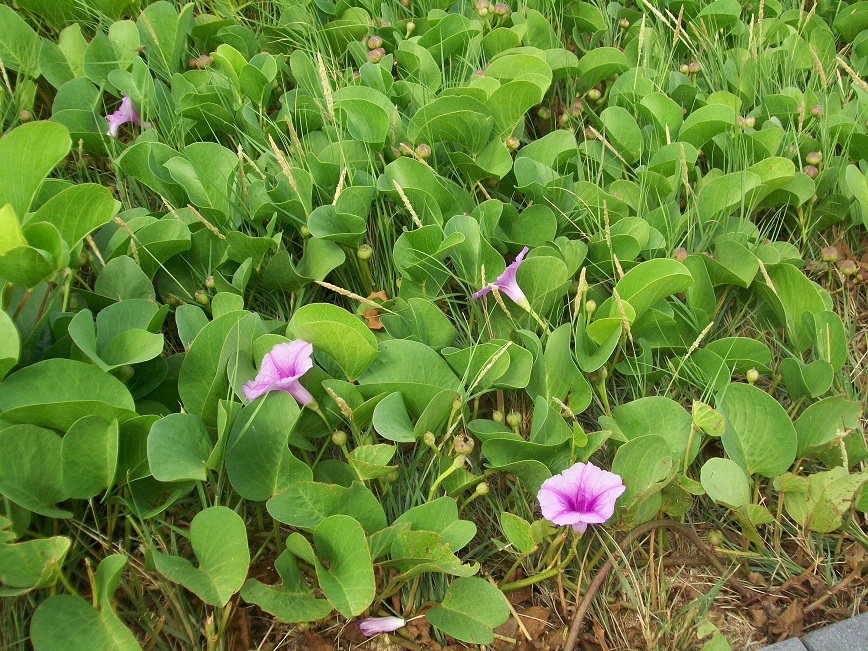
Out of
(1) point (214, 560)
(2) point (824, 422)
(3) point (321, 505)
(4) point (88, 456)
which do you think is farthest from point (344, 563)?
(2) point (824, 422)

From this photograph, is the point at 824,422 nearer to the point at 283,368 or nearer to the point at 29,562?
the point at 283,368

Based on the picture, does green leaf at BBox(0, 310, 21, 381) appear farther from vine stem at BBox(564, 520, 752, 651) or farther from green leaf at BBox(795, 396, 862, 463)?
green leaf at BBox(795, 396, 862, 463)

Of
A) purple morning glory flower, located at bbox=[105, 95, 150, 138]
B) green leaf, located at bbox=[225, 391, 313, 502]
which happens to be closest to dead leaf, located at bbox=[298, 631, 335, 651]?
green leaf, located at bbox=[225, 391, 313, 502]

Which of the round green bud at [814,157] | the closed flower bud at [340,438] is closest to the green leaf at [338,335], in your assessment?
the closed flower bud at [340,438]

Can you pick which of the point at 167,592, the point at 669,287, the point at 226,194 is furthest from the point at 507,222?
the point at 167,592

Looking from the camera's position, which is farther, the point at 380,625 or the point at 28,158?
the point at 28,158
